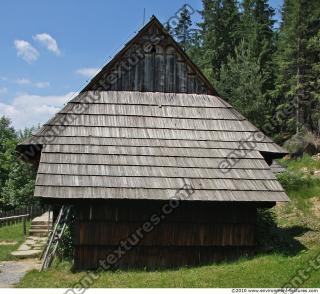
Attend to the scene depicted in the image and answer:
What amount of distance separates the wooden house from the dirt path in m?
1.53

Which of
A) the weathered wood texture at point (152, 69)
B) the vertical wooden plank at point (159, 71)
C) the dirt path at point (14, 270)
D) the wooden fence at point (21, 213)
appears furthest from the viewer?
the wooden fence at point (21, 213)

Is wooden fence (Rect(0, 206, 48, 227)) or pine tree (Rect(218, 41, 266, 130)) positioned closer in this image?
wooden fence (Rect(0, 206, 48, 227))

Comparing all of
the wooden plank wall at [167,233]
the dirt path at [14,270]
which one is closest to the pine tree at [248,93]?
the wooden plank wall at [167,233]

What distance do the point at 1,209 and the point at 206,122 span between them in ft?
92.2

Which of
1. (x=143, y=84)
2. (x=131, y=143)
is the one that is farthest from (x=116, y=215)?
(x=143, y=84)

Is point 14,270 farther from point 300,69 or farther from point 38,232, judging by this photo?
point 300,69

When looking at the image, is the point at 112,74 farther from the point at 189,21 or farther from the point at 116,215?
the point at 189,21

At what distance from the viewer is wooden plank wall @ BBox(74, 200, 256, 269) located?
438 inches

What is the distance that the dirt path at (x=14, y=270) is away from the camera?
34.3 feet

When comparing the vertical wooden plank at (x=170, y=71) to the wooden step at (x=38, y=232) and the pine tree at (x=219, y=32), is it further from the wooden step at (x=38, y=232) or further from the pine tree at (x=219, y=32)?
the pine tree at (x=219, y=32)

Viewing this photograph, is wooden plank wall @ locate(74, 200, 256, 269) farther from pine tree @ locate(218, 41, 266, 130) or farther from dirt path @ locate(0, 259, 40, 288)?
pine tree @ locate(218, 41, 266, 130)

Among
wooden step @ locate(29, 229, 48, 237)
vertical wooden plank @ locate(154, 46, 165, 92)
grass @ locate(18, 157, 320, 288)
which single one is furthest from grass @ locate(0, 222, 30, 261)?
vertical wooden plank @ locate(154, 46, 165, 92)

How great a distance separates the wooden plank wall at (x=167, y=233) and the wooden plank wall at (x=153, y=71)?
4.14 m

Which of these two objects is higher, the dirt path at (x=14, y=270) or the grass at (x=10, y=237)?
the grass at (x=10, y=237)
